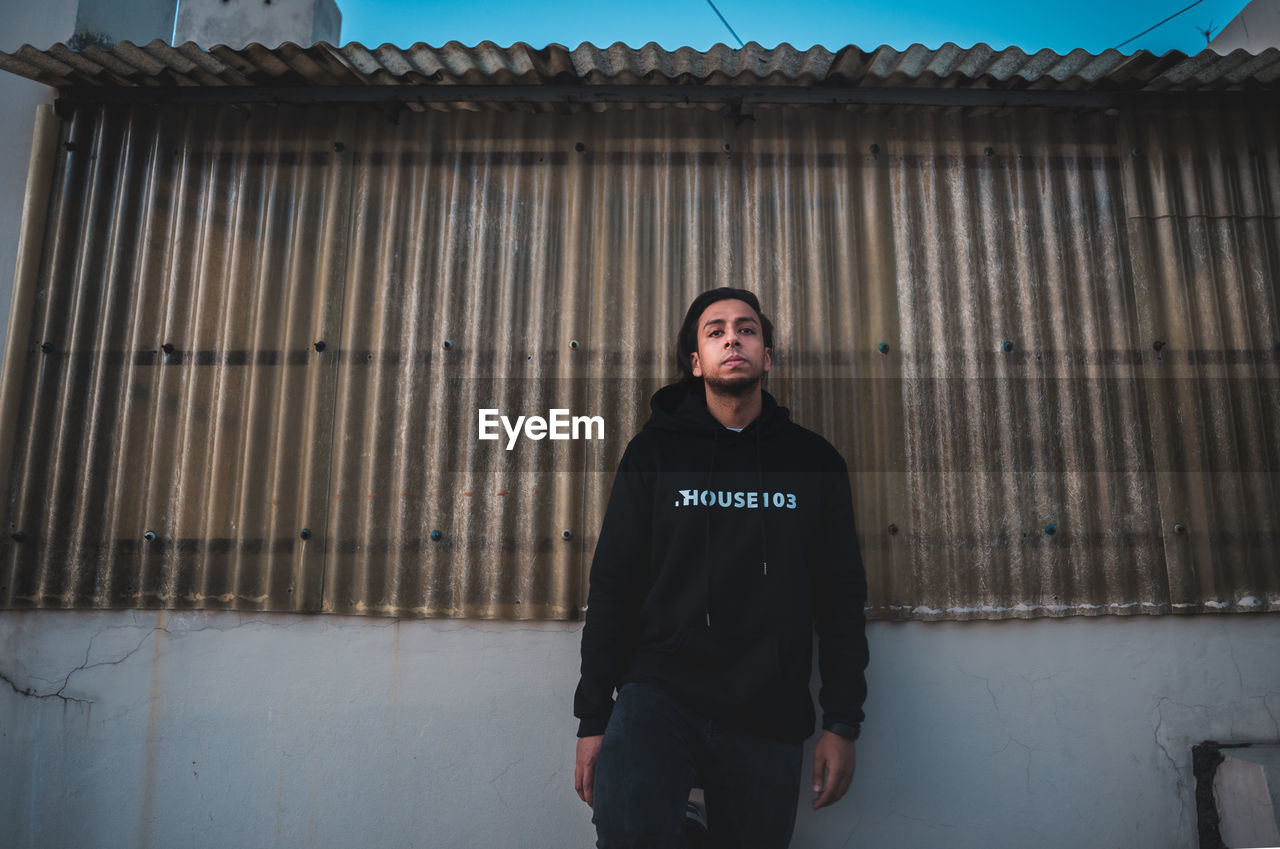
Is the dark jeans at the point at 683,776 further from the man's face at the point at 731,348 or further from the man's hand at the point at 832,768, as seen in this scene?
the man's face at the point at 731,348

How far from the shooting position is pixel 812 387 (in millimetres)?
2994

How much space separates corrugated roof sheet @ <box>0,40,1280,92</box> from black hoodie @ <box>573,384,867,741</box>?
5.13ft

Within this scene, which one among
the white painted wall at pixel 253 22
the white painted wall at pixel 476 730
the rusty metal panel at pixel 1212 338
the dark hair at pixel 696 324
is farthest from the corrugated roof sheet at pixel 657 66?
the white painted wall at pixel 476 730

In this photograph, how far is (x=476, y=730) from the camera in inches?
112

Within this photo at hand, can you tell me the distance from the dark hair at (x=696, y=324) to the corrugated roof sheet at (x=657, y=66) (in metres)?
1.06

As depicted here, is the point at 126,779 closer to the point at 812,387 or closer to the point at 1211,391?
the point at 812,387

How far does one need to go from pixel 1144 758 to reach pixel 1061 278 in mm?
2164

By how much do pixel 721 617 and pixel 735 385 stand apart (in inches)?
32.7

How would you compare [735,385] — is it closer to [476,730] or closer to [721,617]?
[721,617]

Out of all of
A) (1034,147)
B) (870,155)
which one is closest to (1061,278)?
(1034,147)

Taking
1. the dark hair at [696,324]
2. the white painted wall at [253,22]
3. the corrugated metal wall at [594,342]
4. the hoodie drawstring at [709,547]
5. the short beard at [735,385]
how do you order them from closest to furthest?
the hoodie drawstring at [709,547]
the short beard at [735,385]
the dark hair at [696,324]
the corrugated metal wall at [594,342]
the white painted wall at [253,22]

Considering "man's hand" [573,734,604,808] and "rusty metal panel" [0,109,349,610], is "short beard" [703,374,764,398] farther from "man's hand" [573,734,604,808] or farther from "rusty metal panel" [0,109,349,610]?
"rusty metal panel" [0,109,349,610]

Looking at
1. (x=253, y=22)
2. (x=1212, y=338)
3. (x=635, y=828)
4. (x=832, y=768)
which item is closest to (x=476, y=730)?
(x=635, y=828)

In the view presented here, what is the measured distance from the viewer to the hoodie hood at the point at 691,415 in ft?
8.11
